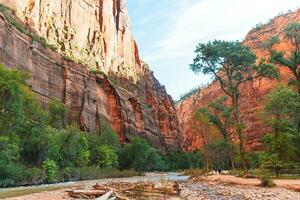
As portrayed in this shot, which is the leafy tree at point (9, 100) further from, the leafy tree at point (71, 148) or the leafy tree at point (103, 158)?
the leafy tree at point (103, 158)

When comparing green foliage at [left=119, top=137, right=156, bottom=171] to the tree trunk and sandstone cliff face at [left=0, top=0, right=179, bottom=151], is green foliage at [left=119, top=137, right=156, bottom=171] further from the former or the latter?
the tree trunk

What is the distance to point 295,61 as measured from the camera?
37.9 meters

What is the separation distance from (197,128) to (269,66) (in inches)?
1238

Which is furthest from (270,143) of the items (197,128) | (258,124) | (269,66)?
(258,124)

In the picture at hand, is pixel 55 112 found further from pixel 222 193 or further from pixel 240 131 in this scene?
pixel 222 193

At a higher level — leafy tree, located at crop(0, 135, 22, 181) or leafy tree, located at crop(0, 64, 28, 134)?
leafy tree, located at crop(0, 64, 28, 134)

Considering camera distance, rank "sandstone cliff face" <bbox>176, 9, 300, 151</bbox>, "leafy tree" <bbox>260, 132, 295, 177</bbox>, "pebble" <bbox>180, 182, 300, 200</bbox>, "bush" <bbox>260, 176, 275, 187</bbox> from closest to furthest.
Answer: "pebble" <bbox>180, 182, 300, 200</bbox> < "bush" <bbox>260, 176, 275, 187</bbox> < "leafy tree" <bbox>260, 132, 295, 177</bbox> < "sandstone cliff face" <bbox>176, 9, 300, 151</bbox>

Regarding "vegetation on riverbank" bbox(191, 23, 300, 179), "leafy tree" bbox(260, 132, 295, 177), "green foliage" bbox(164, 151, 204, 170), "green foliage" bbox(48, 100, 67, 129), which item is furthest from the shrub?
"green foliage" bbox(164, 151, 204, 170)

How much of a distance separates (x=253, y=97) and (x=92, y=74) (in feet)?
219

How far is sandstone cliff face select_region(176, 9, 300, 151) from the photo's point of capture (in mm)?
118875

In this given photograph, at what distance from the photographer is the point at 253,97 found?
134 m

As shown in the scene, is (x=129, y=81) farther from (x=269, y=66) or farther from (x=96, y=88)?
(x=269, y=66)

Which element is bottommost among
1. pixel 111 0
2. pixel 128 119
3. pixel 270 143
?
pixel 270 143

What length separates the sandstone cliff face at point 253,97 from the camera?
118875 millimetres
